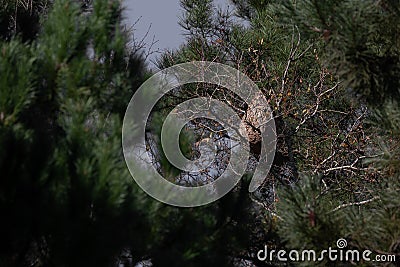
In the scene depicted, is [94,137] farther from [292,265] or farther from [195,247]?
[292,265]

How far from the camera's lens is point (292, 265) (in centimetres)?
315

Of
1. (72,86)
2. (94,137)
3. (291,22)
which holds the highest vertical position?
(291,22)

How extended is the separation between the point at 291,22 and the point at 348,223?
2.58 ft

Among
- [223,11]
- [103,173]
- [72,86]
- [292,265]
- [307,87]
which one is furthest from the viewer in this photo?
[223,11]

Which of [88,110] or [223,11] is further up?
[223,11]

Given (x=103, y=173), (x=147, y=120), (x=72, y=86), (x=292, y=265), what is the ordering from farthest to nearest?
(x=292, y=265) → (x=147, y=120) → (x=72, y=86) → (x=103, y=173)

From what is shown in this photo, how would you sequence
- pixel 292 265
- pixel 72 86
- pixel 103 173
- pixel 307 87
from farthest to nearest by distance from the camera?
pixel 307 87
pixel 292 265
pixel 72 86
pixel 103 173

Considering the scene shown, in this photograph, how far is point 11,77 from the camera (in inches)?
97.6

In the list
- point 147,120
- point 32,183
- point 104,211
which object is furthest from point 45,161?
point 147,120

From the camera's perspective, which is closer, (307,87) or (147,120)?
(147,120)

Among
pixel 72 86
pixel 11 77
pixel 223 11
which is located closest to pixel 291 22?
pixel 72 86

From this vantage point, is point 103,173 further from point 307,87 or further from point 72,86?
point 307,87

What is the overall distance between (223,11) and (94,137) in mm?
3543

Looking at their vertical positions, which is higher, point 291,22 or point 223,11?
point 223,11
